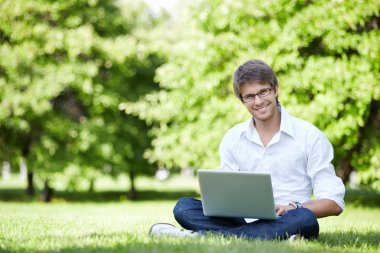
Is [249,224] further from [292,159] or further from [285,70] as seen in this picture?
[285,70]

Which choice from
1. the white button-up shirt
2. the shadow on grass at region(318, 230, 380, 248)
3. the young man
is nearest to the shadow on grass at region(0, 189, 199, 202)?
the shadow on grass at region(318, 230, 380, 248)

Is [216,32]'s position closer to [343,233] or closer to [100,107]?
[100,107]

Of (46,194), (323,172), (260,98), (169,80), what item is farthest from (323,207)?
(46,194)

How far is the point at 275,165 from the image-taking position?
4.68 metres

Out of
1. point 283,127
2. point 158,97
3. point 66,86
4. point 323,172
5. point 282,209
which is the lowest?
point 282,209

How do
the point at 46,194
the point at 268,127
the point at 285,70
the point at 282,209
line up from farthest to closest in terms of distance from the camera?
the point at 46,194, the point at 285,70, the point at 268,127, the point at 282,209

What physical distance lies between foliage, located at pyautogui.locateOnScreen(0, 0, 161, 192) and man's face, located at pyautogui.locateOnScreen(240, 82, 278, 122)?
33.2 ft

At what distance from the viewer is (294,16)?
10719mm

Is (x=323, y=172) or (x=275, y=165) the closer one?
(x=323, y=172)

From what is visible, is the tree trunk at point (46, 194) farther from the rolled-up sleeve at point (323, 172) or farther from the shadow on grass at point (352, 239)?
the rolled-up sleeve at point (323, 172)

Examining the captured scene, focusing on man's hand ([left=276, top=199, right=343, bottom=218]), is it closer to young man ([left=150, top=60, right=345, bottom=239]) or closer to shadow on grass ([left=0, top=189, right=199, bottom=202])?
young man ([left=150, top=60, right=345, bottom=239])

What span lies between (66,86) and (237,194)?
39.7 ft

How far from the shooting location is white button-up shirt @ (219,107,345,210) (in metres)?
4.43

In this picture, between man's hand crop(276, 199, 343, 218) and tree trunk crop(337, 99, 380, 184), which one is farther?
tree trunk crop(337, 99, 380, 184)
